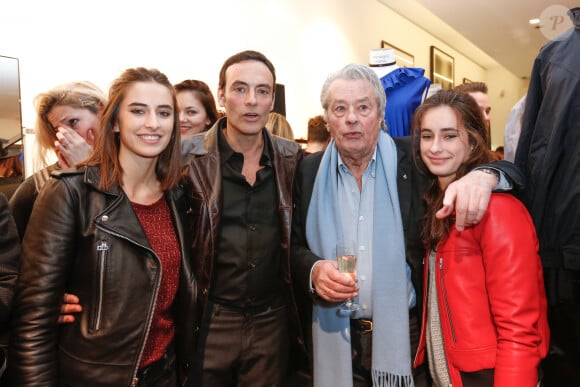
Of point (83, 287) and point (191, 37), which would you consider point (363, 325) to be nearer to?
point (83, 287)

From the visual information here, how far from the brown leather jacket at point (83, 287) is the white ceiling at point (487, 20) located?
5998mm

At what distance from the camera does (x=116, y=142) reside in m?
1.83

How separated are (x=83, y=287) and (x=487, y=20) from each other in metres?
8.25

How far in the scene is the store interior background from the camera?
10.4 feet

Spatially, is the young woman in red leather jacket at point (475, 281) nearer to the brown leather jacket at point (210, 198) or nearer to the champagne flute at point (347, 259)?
the champagne flute at point (347, 259)

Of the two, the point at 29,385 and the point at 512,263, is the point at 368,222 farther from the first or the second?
the point at 29,385

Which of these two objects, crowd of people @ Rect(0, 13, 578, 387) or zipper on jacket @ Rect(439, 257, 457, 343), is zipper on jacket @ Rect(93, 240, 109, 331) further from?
zipper on jacket @ Rect(439, 257, 457, 343)

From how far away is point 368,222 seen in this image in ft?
6.80

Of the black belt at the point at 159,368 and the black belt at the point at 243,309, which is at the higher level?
the black belt at the point at 243,309

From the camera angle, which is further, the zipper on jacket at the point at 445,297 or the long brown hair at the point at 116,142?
the long brown hair at the point at 116,142

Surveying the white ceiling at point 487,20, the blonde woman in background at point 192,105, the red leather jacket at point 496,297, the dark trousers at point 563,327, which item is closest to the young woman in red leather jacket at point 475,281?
the red leather jacket at point 496,297

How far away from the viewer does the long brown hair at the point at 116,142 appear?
1720mm

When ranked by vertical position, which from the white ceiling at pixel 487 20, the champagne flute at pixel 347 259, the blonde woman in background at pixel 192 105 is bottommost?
the champagne flute at pixel 347 259

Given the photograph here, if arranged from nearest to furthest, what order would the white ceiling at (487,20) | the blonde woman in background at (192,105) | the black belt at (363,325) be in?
the black belt at (363,325) < the blonde woman in background at (192,105) < the white ceiling at (487,20)
